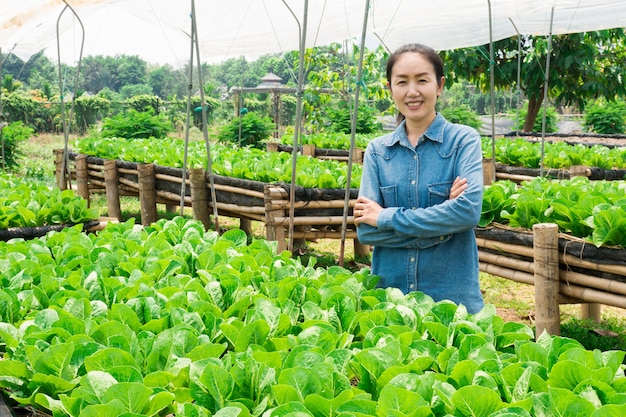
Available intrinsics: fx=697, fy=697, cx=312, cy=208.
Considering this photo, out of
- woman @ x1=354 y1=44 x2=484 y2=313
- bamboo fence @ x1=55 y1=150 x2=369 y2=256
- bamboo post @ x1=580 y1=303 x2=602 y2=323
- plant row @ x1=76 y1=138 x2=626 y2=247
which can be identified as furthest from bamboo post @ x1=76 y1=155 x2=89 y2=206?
woman @ x1=354 y1=44 x2=484 y2=313

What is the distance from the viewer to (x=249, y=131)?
13.9 metres

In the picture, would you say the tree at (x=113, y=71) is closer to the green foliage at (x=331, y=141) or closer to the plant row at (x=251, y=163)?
the green foliage at (x=331, y=141)

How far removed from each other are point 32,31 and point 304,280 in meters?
8.68

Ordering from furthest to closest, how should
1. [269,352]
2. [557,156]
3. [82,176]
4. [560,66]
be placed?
[560,66] < [82,176] < [557,156] < [269,352]

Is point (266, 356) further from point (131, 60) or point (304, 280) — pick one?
point (131, 60)

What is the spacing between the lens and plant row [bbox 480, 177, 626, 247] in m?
3.57

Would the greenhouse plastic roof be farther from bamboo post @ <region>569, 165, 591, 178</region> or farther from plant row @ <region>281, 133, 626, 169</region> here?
bamboo post @ <region>569, 165, 591, 178</region>

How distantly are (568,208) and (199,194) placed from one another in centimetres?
378

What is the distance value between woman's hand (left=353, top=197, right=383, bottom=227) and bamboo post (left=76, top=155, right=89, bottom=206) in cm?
729

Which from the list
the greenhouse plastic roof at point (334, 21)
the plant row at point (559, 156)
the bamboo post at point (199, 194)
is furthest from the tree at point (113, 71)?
the bamboo post at point (199, 194)

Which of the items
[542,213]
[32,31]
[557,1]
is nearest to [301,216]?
[542,213]

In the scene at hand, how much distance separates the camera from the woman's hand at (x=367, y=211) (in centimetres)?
267

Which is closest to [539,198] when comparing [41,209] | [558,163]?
[41,209]

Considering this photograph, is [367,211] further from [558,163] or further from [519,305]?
[558,163]
